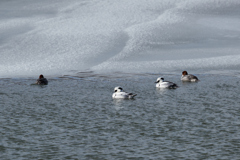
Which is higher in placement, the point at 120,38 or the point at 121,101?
the point at 120,38

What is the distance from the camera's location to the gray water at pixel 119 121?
10.9m

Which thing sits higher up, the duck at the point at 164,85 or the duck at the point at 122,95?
the duck at the point at 164,85

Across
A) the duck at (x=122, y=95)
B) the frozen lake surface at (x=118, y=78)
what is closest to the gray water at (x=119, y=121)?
the frozen lake surface at (x=118, y=78)

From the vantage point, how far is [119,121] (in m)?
14.5

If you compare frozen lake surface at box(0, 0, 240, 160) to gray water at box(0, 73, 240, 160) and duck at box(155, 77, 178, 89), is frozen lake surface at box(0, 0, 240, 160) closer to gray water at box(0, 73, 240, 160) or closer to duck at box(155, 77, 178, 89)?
gray water at box(0, 73, 240, 160)

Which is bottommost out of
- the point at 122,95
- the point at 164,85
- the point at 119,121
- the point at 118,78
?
the point at 119,121

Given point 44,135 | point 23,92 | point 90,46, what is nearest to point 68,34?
point 90,46

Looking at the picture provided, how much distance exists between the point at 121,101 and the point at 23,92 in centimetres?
513

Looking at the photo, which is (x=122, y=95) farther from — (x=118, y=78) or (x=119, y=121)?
(x=118, y=78)

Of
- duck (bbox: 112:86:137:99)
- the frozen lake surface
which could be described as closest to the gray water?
the frozen lake surface

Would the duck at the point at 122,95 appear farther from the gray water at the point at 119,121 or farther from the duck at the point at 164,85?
the duck at the point at 164,85

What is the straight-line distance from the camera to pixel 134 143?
11.6 meters

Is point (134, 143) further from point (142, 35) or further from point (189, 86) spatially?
point (142, 35)

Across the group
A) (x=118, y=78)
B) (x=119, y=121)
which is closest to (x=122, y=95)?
(x=119, y=121)
